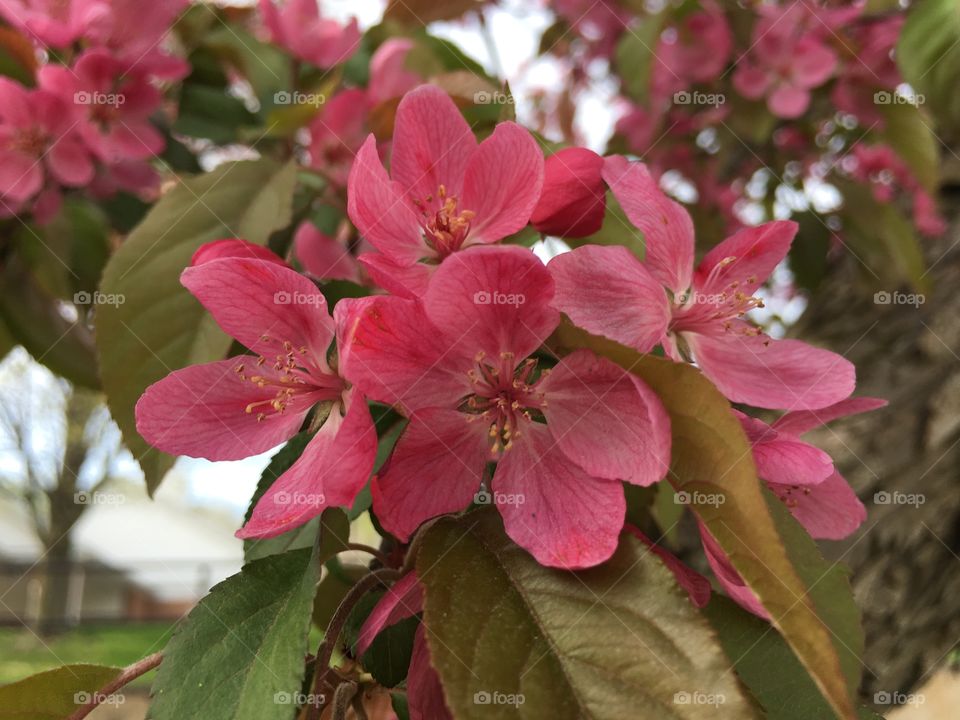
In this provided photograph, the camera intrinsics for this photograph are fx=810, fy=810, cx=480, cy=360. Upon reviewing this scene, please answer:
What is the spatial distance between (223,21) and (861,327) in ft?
4.32

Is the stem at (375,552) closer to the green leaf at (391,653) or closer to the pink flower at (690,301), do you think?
the green leaf at (391,653)

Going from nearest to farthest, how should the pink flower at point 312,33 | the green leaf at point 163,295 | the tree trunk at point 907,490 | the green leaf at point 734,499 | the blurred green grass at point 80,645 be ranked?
the green leaf at point 734,499, the green leaf at point 163,295, the pink flower at point 312,33, the tree trunk at point 907,490, the blurred green grass at point 80,645

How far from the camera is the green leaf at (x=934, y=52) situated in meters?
1.14

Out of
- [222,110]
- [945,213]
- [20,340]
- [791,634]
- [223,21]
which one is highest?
[223,21]

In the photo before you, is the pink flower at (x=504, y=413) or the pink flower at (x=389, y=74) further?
the pink flower at (x=389, y=74)

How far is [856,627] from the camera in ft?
1.41

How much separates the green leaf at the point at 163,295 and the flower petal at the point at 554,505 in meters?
0.31

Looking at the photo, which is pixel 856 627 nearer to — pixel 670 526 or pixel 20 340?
pixel 670 526

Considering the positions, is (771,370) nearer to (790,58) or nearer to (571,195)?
(571,195)

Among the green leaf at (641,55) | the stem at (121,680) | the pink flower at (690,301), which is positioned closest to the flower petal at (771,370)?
the pink flower at (690,301)

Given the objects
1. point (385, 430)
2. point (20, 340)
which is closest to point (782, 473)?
point (385, 430)

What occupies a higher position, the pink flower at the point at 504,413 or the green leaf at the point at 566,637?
the pink flower at the point at 504,413

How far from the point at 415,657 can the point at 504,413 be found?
153mm

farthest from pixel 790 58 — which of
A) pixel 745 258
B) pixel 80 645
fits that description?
pixel 80 645
